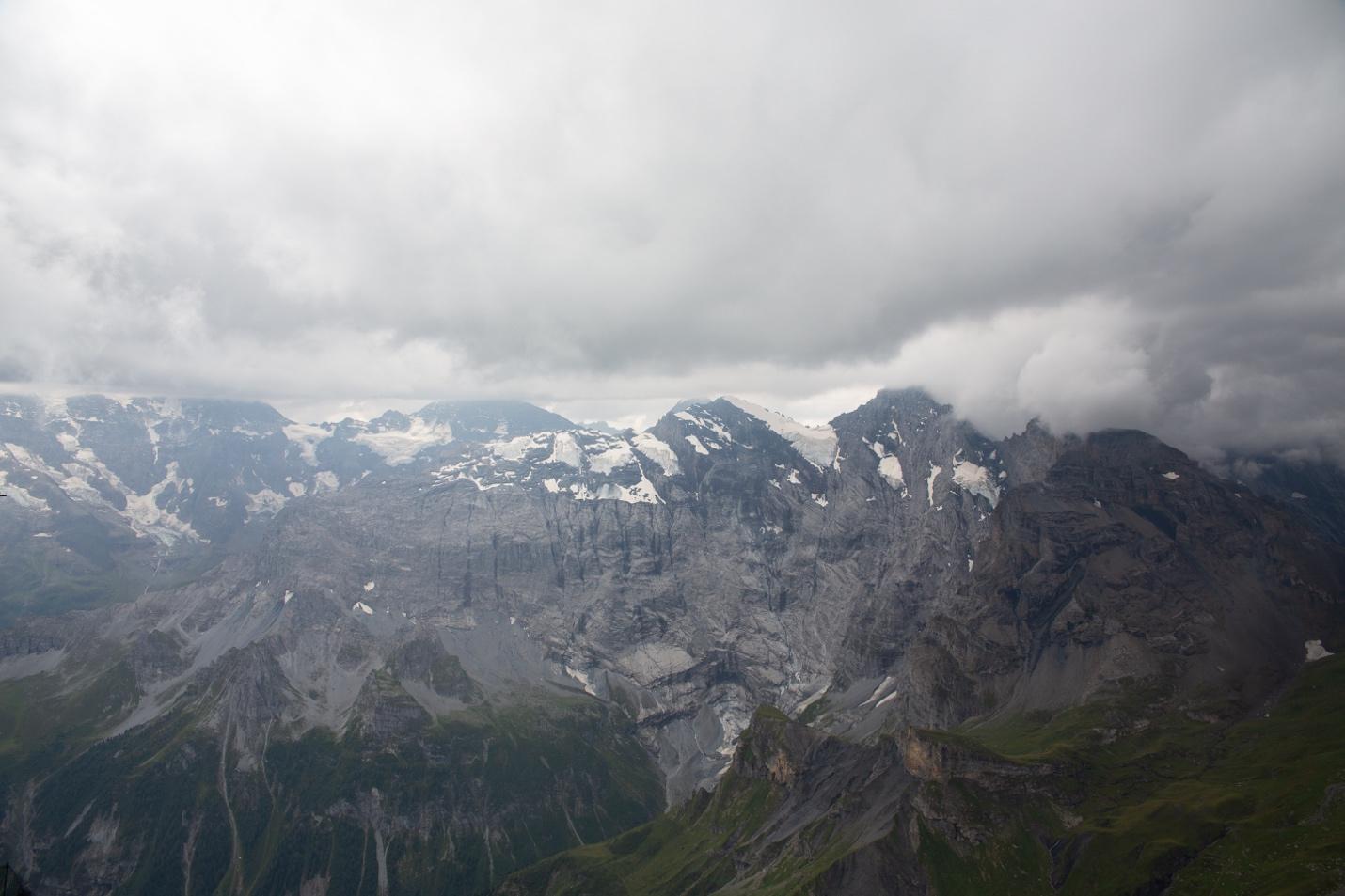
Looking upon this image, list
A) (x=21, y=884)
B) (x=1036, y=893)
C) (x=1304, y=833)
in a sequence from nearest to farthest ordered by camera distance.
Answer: (x=21, y=884), (x=1304, y=833), (x=1036, y=893)

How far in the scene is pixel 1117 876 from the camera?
7392 inches

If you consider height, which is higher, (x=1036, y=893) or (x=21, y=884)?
(x=21, y=884)

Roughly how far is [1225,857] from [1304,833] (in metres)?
18.3

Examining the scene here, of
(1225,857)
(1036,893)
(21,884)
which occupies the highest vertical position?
(21,884)

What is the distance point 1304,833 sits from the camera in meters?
178

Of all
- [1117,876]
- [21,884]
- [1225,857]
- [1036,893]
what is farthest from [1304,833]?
[21,884]

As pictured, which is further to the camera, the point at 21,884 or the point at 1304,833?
the point at 1304,833

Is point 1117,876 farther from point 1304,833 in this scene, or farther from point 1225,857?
point 1304,833

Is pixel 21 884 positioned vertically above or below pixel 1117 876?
above

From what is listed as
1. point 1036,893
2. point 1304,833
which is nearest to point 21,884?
point 1036,893

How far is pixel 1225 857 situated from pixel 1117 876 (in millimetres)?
24456

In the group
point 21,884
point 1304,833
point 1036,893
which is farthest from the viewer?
point 1036,893

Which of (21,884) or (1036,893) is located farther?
(1036,893)

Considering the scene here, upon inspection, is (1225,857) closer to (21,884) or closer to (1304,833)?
(1304,833)
